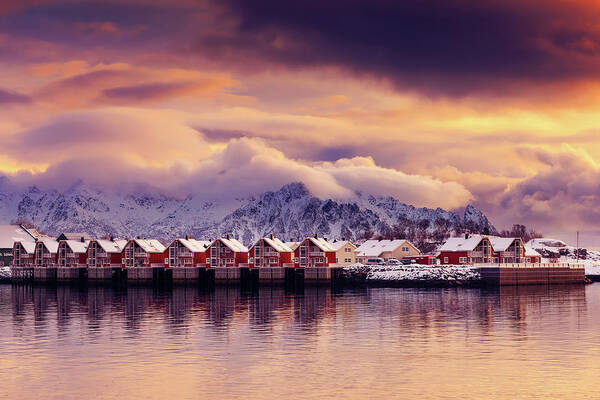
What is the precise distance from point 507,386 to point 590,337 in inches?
988

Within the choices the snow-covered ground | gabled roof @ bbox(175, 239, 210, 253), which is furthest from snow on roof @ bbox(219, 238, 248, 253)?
the snow-covered ground

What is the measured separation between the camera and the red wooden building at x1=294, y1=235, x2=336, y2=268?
176375 mm

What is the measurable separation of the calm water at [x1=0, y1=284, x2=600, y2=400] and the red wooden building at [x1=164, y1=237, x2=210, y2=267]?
288ft

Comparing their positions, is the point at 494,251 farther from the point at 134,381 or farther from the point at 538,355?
the point at 134,381

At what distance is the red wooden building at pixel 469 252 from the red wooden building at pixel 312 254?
90.7 ft

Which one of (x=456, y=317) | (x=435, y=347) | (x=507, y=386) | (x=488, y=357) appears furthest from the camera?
(x=456, y=317)

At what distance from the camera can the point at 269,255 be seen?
17900 cm

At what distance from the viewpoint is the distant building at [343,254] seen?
18638cm

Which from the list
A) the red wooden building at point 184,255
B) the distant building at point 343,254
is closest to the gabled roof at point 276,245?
the distant building at point 343,254

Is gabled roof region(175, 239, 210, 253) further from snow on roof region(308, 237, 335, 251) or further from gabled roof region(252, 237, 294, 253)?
snow on roof region(308, 237, 335, 251)

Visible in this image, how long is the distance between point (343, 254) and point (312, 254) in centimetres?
1468

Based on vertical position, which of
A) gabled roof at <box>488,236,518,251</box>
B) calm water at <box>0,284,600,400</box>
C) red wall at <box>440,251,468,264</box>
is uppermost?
gabled roof at <box>488,236,518,251</box>

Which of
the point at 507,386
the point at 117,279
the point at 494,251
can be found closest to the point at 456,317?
the point at 507,386

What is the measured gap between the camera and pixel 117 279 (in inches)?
7603
